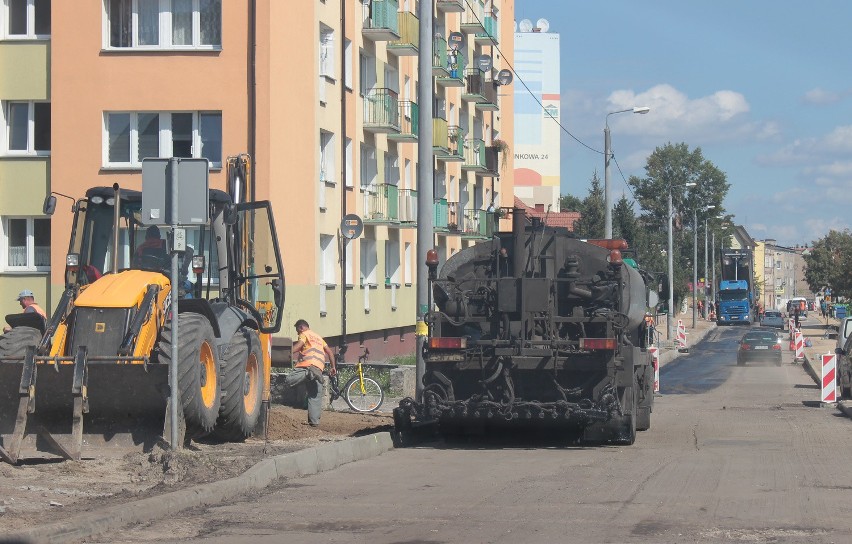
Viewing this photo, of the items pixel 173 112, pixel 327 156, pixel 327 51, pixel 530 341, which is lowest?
pixel 530 341

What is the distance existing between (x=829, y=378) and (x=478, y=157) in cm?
2934

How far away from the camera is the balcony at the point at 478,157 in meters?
51.0

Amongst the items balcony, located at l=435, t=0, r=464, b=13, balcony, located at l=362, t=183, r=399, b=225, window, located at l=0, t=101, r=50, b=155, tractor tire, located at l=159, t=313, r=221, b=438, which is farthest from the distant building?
tractor tire, located at l=159, t=313, r=221, b=438

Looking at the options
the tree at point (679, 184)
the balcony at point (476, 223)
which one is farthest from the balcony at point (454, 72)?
the tree at point (679, 184)

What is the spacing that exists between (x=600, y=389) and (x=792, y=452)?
2.35 meters

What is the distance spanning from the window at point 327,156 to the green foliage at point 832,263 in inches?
2032

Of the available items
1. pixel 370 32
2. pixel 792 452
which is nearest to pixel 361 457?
pixel 792 452

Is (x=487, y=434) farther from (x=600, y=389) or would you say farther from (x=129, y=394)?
(x=129, y=394)

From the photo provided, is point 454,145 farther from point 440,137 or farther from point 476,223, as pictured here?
point 476,223

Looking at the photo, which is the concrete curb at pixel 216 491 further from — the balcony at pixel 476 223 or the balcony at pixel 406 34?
the balcony at pixel 476 223

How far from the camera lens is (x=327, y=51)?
33.5m

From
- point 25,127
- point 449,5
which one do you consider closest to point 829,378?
point 25,127

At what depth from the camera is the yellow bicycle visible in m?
20.5

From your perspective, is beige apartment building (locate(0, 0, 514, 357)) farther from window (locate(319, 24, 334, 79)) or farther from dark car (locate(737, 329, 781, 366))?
dark car (locate(737, 329, 781, 366))
